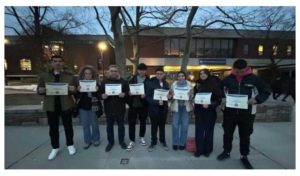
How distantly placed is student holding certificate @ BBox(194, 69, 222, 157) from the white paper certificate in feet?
0.74

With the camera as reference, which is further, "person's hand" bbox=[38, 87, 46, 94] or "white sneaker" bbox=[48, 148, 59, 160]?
"white sneaker" bbox=[48, 148, 59, 160]

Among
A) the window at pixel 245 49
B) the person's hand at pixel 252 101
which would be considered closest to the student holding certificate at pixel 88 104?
the person's hand at pixel 252 101

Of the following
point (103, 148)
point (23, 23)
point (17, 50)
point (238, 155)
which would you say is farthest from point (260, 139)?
point (17, 50)

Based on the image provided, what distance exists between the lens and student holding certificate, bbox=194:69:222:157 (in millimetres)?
4137

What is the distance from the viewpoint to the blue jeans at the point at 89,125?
A: 4.79 m

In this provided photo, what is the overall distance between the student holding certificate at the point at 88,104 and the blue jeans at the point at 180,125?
5.43 feet

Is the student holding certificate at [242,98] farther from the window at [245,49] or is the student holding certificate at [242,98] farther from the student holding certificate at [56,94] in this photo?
→ the window at [245,49]

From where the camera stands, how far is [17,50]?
39281mm

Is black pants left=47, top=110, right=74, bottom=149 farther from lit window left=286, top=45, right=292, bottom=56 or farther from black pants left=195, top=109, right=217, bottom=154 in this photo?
lit window left=286, top=45, right=292, bottom=56

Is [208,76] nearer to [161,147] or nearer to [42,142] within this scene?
[161,147]

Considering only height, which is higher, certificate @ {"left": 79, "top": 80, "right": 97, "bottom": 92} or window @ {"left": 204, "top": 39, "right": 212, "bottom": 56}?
window @ {"left": 204, "top": 39, "right": 212, "bottom": 56}

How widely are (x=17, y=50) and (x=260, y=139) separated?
4349cm

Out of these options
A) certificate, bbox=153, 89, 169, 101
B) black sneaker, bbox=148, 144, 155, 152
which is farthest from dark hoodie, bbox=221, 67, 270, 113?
black sneaker, bbox=148, 144, 155, 152

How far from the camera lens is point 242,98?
385cm
